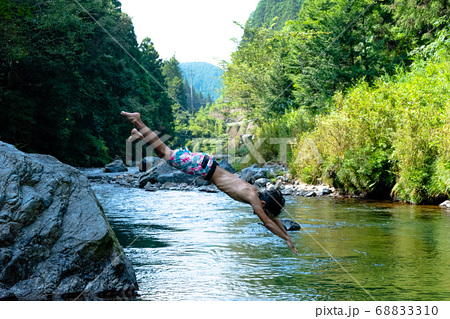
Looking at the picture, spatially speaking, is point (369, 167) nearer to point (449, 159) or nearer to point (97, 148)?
point (449, 159)

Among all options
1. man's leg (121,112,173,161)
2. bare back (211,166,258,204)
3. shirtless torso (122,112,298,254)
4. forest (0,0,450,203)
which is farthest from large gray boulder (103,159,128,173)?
bare back (211,166,258,204)

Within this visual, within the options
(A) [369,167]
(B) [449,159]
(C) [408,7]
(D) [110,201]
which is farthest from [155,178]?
(C) [408,7]

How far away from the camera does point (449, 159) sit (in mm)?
11273

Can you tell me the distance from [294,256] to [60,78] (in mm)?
19645

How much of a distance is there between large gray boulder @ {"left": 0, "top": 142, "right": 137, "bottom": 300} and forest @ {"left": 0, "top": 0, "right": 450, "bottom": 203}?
29.5ft

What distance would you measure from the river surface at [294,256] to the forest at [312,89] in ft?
6.58

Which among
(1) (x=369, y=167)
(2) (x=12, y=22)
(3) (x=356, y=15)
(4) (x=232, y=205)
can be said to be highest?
(3) (x=356, y=15)

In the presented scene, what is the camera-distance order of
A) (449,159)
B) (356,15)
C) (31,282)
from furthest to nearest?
(356,15), (449,159), (31,282)

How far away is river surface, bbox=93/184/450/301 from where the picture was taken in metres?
5.20

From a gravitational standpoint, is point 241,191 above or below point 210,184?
above

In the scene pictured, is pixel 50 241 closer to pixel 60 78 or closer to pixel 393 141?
pixel 393 141

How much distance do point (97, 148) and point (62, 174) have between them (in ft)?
98.4

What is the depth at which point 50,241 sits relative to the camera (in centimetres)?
504

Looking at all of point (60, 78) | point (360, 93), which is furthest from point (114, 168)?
point (360, 93)
